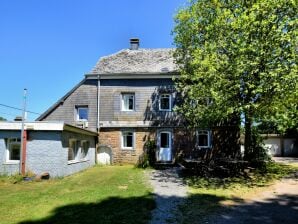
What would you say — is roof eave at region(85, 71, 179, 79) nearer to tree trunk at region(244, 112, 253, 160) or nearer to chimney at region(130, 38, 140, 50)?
chimney at region(130, 38, 140, 50)

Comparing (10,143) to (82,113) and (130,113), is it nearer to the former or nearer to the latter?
(82,113)

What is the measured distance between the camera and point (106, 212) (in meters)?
8.26

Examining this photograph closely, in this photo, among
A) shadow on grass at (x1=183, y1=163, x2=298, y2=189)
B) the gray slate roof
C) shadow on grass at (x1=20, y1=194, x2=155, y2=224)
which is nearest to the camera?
shadow on grass at (x1=20, y1=194, x2=155, y2=224)

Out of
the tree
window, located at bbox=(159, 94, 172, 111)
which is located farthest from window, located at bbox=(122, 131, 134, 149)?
the tree

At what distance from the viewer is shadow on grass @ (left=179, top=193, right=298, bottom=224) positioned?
7.80 metres

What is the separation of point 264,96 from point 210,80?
2708 mm

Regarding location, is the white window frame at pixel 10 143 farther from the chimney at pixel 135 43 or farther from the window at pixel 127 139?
the chimney at pixel 135 43

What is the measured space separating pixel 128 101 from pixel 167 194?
11.4 metres

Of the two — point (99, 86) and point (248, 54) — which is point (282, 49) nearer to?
point (248, 54)

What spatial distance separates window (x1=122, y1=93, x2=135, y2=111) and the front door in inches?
115

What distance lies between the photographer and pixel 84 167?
18.4 metres

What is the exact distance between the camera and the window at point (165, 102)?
21047 mm

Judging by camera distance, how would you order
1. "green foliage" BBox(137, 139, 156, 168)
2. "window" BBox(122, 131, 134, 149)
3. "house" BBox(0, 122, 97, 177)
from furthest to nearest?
"window" BBox(122, 131, 134, 149) → "green foliage" BBox(137, 139, 156, 168) → "house" BBox(0, 122, 97, 177)

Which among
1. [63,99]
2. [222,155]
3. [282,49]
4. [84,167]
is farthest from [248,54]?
[63,99]
